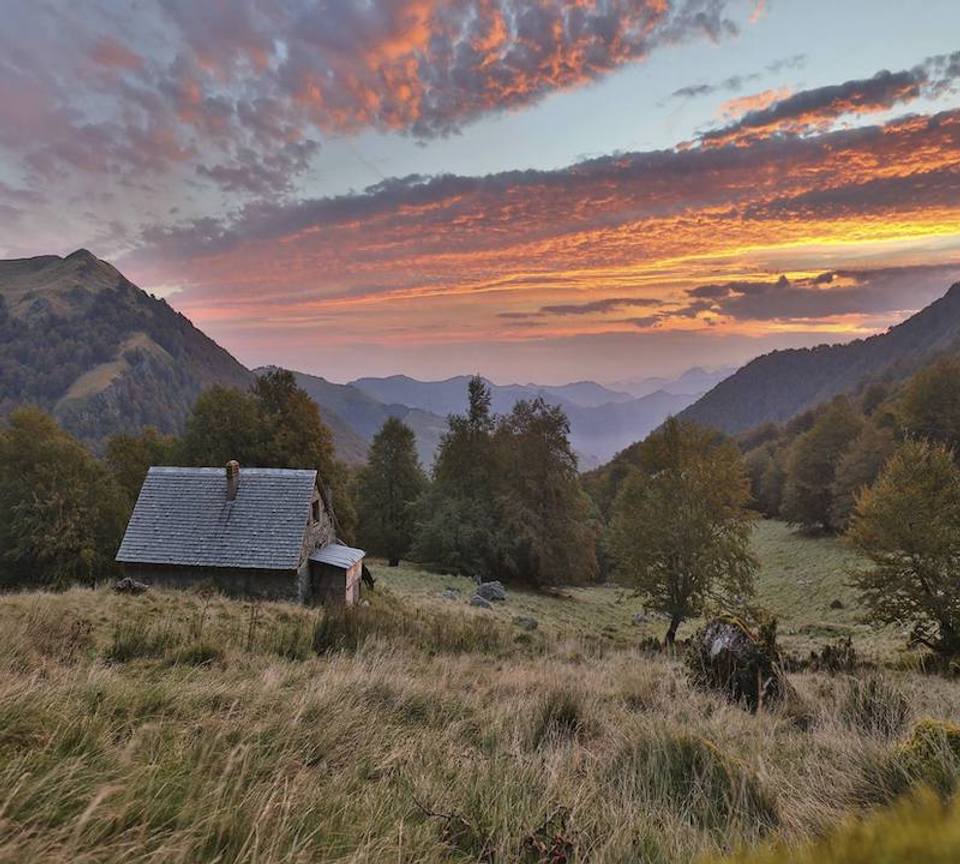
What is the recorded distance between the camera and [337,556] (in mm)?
26156

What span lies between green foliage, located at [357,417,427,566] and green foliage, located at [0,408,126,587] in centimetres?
1876

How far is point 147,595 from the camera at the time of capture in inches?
681

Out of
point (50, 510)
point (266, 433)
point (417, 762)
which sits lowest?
point (50, 510)

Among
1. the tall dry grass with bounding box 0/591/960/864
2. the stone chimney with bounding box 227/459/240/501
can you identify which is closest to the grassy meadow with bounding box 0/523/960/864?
the tall dry grass with bounding box 0/591/960/864

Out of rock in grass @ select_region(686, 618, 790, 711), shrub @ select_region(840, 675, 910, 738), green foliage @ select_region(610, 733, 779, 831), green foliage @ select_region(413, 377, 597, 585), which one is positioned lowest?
green foliage @ select_region(413, 377, 597, 585)

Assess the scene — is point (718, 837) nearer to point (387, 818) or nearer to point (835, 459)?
point (387, 818)

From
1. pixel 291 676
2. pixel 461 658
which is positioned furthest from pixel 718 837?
pixel 461 658

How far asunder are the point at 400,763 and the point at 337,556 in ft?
76.4

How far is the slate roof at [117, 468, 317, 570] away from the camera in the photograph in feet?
78.4

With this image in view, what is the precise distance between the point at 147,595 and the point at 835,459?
5459 cm

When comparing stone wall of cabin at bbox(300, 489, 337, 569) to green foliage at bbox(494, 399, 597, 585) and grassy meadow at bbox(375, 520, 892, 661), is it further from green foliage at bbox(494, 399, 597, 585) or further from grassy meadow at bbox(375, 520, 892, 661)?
green foliage at bbox(494, 399, 597, 585)

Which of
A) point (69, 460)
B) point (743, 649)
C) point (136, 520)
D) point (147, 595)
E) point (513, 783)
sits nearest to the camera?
point (513, 783)

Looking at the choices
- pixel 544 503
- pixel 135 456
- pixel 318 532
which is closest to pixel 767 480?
pixel 544 503

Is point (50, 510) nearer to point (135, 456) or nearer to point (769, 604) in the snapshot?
point (135, 456)
